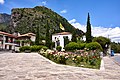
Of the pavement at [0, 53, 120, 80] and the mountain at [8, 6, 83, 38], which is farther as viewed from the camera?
the mountain at [8, 6, 83, 38]

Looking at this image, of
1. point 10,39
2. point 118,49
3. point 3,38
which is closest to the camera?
point 3,38

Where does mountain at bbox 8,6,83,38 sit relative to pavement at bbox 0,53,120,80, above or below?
above

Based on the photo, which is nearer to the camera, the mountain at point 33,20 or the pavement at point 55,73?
the pavement at point 55,73

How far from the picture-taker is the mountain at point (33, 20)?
112m

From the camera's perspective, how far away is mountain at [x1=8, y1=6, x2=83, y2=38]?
112000 millimetres

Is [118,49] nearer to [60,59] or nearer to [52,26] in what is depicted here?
[52,26]

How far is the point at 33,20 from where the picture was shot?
118062 millimetres

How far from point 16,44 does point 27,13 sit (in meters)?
50.7

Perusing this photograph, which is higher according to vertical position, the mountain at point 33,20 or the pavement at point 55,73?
the mountain at point 33,20

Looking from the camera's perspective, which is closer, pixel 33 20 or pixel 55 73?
pixel 55 73

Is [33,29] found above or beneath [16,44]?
above

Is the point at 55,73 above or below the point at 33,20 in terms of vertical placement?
below

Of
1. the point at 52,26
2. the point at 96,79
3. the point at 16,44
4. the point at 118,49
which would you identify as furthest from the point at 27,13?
the point at 96,79

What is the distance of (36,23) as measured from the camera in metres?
115
